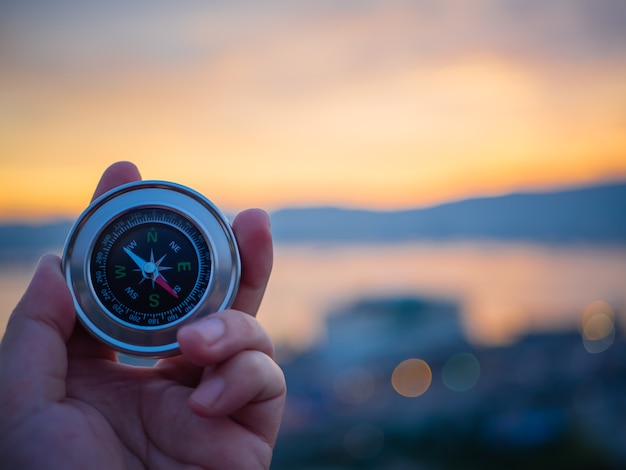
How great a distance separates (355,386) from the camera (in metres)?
40.2

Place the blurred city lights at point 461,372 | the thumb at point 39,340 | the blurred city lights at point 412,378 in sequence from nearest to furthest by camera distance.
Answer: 1. the thumb at point 39,340
2. the blurred city lights at point 412,378
3. the blurred city lights at point 461,372

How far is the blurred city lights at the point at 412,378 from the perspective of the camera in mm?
39050

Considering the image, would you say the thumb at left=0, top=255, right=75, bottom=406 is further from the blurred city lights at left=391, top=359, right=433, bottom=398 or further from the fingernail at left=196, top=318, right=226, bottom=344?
the blurred city lights at left=391, top=359, right=433, bottom=398

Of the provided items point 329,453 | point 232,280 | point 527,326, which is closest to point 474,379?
point 527,326

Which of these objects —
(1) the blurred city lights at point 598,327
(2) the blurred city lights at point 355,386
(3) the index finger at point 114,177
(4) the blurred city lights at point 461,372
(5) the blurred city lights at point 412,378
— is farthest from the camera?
(1) the blurred city lights at point 598,327

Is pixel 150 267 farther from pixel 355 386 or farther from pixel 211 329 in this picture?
pixel 355 386

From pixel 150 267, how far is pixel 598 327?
5268 centimetres

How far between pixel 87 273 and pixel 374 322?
43291 mm

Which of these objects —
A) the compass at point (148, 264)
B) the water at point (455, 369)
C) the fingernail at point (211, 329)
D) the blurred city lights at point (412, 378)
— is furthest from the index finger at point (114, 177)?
the blurred city lights at point (412, 378)

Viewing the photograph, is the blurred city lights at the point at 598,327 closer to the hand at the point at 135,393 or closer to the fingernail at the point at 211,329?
the hand at the point at 135,393

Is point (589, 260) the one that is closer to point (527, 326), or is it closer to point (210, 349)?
point (527, 326)

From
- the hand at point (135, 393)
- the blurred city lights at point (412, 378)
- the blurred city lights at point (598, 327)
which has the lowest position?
the blurred city lights at point (412, 378)

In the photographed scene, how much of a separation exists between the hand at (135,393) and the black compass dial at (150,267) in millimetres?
170

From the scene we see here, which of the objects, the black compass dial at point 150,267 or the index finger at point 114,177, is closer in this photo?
the black compass dial at point 150,267
